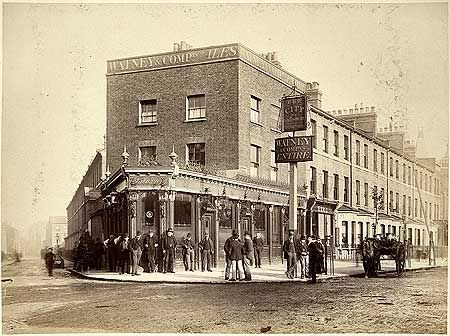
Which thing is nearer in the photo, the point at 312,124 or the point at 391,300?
the point at 391,300

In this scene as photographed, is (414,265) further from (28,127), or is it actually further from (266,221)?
(28,127)

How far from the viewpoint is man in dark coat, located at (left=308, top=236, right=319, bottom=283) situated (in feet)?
35.8

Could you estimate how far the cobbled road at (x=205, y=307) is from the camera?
9281mm

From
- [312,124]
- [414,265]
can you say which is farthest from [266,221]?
[414,265]

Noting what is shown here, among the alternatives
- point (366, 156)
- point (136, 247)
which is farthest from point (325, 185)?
point (136, 247)

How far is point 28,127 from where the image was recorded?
9.88 m

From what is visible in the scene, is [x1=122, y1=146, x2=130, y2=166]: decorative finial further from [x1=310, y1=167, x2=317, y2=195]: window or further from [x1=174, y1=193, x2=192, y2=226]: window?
[x1=310, y1=167, x2=317, y2=195]: window

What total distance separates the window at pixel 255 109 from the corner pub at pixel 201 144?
0.01 m

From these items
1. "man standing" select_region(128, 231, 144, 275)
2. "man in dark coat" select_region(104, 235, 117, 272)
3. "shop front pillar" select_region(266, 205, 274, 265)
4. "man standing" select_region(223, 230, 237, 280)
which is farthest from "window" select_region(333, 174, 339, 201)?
"man in dark coat" select_region(104, 235, 117, 272)

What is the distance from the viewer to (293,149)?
10.5m

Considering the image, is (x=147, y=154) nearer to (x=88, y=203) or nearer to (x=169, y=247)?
(x=88, y=203)

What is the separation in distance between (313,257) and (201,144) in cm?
227

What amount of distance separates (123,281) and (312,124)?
335cm

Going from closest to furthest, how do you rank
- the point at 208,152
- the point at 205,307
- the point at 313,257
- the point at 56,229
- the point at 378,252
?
the point at 205,307, the point at 56,229, the point at 208,152, the point at 313,257, the point at 378,252
